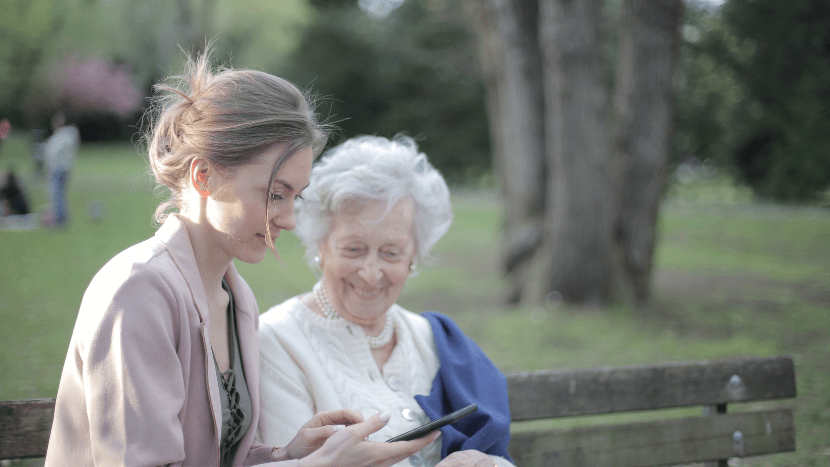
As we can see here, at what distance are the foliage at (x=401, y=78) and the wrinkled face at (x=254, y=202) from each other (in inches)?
991

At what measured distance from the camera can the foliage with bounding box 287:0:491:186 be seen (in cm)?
2672

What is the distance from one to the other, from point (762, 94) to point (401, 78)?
15238 millimetres

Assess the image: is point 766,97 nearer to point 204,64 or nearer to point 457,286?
point 457,286

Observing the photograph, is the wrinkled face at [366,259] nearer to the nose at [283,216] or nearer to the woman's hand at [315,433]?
the woman's hand at [315,433]

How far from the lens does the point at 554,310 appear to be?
6820mm

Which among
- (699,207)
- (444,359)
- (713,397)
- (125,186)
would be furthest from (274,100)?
(699,207)

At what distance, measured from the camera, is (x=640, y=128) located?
22.7ft

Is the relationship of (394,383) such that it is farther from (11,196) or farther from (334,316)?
(11,196)

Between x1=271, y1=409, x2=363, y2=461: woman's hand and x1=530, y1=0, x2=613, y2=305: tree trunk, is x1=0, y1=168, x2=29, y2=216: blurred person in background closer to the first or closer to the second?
x1=530, y1=0, x2=613, y2=305: tree trunk

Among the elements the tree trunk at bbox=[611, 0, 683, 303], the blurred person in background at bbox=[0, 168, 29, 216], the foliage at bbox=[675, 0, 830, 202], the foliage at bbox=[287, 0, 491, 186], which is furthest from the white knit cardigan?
the foliage at bbox=[287, 0, 491, 186]

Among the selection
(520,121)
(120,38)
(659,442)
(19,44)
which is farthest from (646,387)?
(120,38)

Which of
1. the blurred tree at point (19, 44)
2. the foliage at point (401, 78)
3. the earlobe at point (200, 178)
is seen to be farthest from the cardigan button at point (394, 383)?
the foliage at point (401, 78)

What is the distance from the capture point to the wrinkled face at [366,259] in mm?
2334

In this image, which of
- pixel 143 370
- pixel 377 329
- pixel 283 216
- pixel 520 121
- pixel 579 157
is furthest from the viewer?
pixel 520 121
